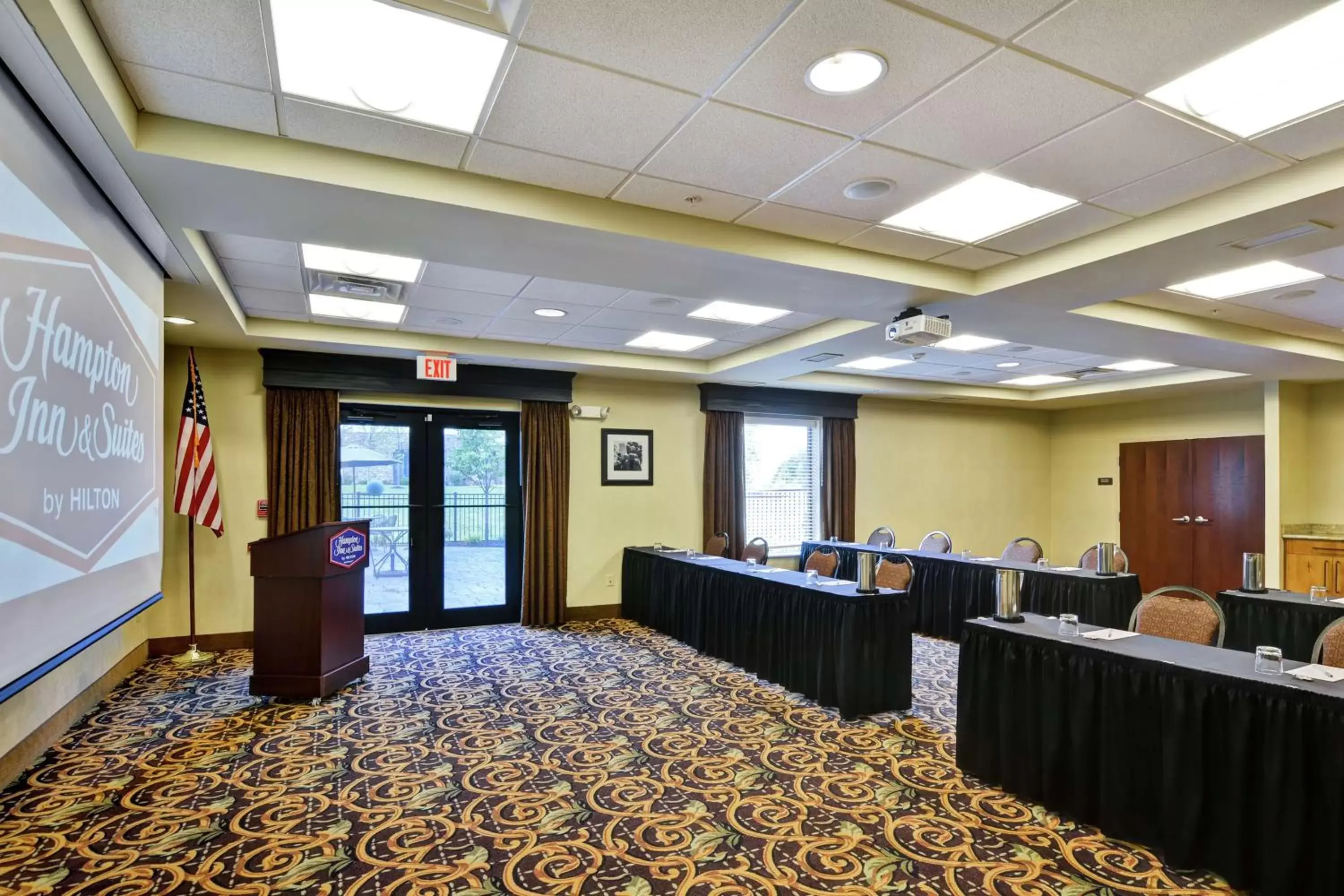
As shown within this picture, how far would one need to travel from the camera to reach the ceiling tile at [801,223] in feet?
11.9

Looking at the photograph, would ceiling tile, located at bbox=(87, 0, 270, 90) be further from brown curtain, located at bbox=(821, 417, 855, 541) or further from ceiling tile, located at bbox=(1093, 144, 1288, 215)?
brown curtain, located at bbox=(821, 417, 855, 541)

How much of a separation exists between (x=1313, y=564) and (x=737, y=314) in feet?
22.6

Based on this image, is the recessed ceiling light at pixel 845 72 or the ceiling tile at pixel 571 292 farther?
the ceiling tile at pixel 571 292

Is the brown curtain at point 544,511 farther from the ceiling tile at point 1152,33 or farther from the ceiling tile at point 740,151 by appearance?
the ceiling tile at point 1152,33

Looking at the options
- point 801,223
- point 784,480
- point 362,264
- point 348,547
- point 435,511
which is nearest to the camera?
point 801,223

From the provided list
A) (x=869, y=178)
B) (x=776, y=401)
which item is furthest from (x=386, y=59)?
(x=776, y=401)

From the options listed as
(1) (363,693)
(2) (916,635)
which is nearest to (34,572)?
(1) (363,693)

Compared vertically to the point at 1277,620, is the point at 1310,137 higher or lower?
higher

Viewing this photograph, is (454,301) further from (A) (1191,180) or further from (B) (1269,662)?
(B) (1269,662)

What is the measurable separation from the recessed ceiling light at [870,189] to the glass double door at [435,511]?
5.14 meters

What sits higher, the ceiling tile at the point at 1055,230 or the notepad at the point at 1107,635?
the ceiling tile at the point at 1055,230

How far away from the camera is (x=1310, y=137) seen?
2801 mm

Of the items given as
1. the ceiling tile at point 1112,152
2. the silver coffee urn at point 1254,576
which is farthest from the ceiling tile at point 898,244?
the silver coffee urn at point 1254,576

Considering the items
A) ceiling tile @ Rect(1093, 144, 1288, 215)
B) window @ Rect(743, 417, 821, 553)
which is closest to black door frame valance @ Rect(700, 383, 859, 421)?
window @ Rect(743, 417, 821, 553)
